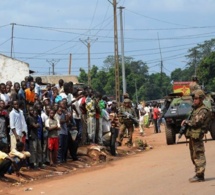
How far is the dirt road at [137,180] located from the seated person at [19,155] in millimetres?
715

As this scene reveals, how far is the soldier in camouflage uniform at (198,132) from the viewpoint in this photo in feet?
38.4

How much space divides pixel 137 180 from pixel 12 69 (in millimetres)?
16879

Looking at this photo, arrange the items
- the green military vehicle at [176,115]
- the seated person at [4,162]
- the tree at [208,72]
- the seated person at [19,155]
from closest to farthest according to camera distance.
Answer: the seated person at [4,162]
the seated person at [19,155]
the green military vehicle at [176,115]
the tree at [208,72]

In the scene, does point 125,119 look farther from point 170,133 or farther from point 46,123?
point 46,123

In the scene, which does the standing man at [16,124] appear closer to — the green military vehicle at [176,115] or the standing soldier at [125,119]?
the standing soldier at [125,119]

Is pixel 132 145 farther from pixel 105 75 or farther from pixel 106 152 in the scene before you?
pixel 105 75

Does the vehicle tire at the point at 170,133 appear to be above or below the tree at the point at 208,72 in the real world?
below

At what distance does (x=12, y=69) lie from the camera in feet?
94.9

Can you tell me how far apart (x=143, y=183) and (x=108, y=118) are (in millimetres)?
8504

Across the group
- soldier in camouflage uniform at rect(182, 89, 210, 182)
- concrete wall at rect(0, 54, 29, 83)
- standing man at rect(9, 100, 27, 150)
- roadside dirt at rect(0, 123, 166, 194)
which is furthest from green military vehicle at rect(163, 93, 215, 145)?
soldier in camouflage uniform at rect(182, 89, 210, 182)

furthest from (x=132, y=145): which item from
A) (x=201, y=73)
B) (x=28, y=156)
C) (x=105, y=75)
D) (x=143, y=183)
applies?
(x=105, y=75)

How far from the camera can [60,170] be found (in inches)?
654

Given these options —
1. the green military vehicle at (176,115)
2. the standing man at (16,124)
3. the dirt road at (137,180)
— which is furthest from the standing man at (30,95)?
the green military vehicle at (176,115)

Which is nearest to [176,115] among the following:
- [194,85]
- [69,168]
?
[194,85]
